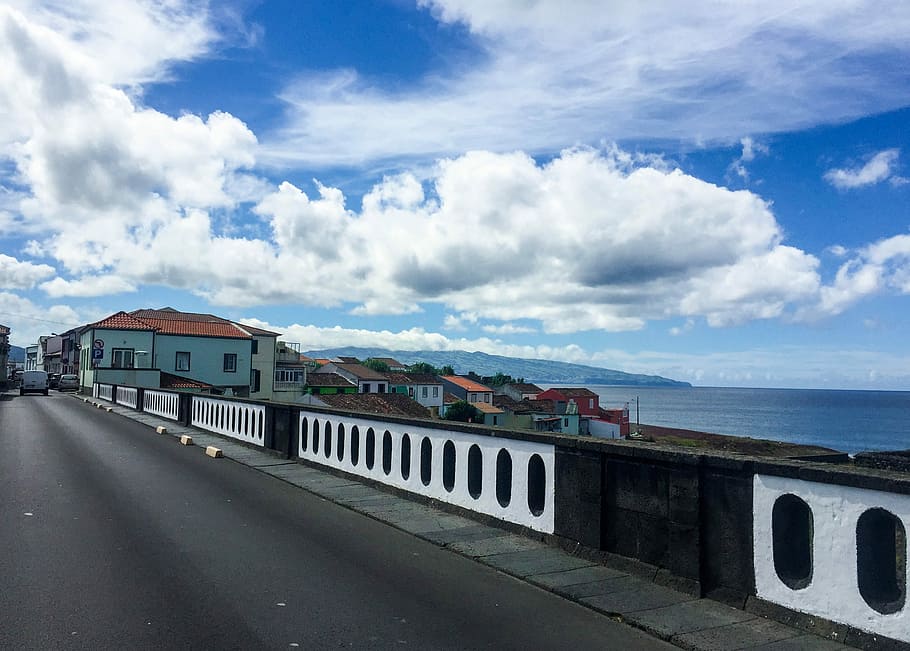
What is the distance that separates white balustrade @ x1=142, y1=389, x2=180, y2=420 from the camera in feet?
82.9

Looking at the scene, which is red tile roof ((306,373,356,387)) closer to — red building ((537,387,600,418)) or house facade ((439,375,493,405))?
house facade ((439,375,493,405))

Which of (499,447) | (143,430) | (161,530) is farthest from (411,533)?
(143,430)

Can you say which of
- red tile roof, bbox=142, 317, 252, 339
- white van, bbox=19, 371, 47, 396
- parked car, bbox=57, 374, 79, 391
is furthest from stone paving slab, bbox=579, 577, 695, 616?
parked car, bbox=57, 374, 79, 391

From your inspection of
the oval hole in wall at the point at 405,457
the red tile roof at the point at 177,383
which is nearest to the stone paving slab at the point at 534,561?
the oval hole in wall at the point at 405,457

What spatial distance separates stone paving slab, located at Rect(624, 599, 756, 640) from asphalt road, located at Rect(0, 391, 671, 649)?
159 millimetres

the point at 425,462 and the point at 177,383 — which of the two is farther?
the point at 177,383

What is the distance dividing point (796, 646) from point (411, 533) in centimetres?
415

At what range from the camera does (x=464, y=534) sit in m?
7.62

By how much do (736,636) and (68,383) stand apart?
2946 inches

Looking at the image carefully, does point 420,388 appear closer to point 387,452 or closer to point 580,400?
point 580,400

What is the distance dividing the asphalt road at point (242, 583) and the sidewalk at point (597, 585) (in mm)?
173

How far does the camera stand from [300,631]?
15.3 feet

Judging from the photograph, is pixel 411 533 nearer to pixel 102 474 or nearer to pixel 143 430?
pixel 102 474

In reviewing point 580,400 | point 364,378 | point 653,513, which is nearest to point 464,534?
point 653,513
